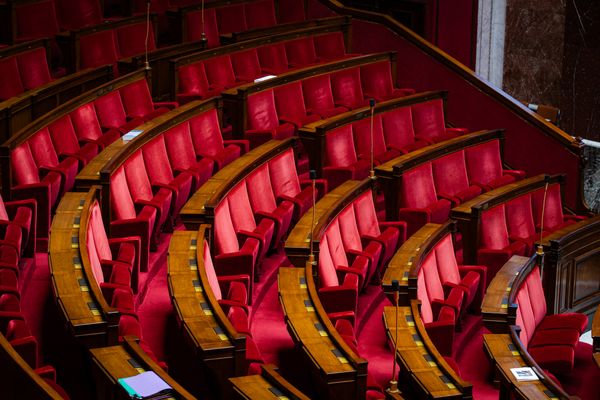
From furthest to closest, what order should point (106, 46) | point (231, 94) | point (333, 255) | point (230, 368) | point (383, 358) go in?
point (106, 46) → point (231, 94) → point (333, 255) → point (383, 358) → point (230, 368)

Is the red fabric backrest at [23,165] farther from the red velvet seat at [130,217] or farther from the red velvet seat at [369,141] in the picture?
the red velvet seat at [369,141]

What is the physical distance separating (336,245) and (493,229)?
0.33m

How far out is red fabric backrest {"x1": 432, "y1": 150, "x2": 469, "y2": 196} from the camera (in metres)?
1.86

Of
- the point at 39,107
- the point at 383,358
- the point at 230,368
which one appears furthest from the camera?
the point at 39,107

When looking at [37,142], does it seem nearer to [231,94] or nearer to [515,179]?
[231,94]

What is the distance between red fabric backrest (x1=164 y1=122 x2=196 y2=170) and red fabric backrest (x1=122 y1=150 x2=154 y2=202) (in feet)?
0.32

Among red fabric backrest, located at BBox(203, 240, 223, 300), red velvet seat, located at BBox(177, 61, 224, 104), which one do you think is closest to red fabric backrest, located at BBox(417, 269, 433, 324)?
red fabric backrest, located at BBox(203, 240, 223, 300)

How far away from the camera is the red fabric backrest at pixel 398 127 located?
1.98m

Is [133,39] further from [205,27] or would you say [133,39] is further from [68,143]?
[68,143]

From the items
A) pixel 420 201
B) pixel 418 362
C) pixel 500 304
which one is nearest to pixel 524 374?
pixel 418 362

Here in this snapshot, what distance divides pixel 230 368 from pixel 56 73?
3.36 feet

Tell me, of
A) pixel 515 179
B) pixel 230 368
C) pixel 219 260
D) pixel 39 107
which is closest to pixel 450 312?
pixel 219 260

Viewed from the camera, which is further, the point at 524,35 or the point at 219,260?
the point at 524,35

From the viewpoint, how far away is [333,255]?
155cm
